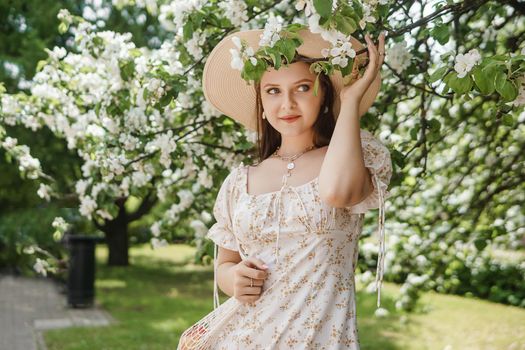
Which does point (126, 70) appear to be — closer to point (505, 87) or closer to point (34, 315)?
point (505, 87)

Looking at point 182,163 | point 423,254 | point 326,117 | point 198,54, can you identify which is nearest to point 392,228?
point 423,254

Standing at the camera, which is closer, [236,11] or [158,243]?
[236,11]

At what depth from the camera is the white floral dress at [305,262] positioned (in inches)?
73.4

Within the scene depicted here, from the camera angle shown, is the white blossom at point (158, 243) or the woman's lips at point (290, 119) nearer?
the woman's lips at point (290, 119)

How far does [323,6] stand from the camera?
5.22 feet

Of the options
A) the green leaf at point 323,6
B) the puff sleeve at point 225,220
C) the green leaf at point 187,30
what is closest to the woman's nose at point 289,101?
the puff sleeve at point 225,220

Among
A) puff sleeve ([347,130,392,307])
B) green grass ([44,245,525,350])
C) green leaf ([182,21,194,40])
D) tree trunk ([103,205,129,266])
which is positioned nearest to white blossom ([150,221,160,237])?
green grass ([44,245,525,350])

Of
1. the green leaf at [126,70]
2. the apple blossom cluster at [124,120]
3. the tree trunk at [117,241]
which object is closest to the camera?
the apple blossom cluster at [124,120]

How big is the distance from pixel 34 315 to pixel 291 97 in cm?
673

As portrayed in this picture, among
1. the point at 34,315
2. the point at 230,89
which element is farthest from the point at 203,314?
the point at 230,89

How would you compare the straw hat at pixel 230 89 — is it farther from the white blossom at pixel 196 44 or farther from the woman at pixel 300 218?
the white blossom at pixel 196 44

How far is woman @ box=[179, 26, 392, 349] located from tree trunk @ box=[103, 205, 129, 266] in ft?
36.3

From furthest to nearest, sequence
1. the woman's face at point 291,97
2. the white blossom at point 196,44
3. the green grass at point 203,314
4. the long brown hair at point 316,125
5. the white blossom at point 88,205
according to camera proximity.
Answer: the green grass at point 203,314 → the white blossom at point 88,205 → the white blossom at point 196,44 → the long brown hair at point 316,125 → the woman's face at point 291,97

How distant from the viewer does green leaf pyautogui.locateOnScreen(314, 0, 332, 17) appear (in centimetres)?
159
